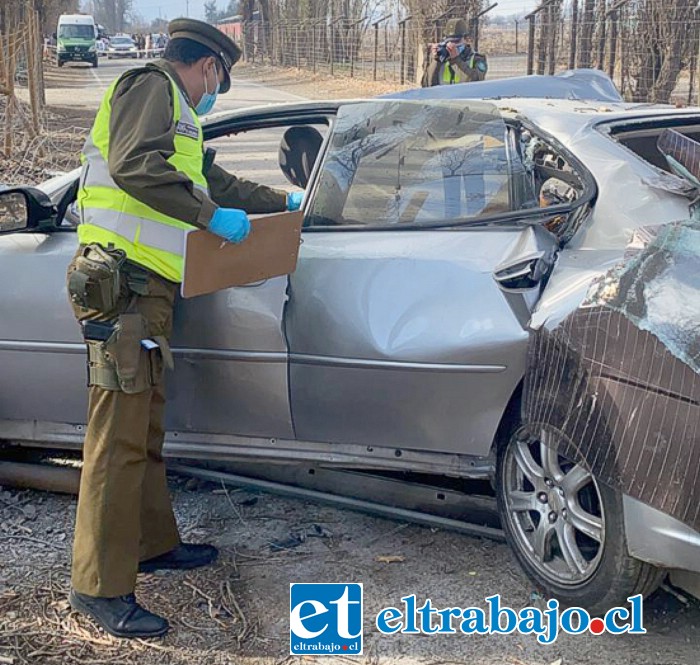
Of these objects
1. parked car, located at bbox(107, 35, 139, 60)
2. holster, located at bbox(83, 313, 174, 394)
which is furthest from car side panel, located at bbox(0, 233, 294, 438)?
parked car, located at bbox(107, 35, 139, 60)

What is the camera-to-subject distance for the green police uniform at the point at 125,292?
2.80 metres

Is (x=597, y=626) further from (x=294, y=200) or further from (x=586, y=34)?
(x=586, y=34)

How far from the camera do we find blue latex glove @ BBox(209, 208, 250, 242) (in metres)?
2.83

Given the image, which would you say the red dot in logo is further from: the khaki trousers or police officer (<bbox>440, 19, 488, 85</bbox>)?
police officer (<bbox>440, 19, 488, 85</bbox>)

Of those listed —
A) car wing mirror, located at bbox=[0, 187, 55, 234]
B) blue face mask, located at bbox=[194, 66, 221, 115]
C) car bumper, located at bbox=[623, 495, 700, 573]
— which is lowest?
car bumper, located at bbox=[623, 495, 700, 573]

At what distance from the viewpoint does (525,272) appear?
2961 mm

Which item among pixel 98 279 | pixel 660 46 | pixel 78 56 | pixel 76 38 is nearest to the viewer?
pixel 98 279

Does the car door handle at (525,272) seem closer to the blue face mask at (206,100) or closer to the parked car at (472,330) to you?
the parked car at (472,330)

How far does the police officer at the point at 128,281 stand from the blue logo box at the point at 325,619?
42cm

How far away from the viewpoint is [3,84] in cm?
1152

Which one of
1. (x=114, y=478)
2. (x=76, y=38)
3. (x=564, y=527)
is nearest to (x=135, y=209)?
(x=114, y=478)

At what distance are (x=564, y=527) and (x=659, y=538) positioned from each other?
1.47 ft

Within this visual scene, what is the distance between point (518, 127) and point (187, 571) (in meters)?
1.92

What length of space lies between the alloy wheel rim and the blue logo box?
584 millimetres
